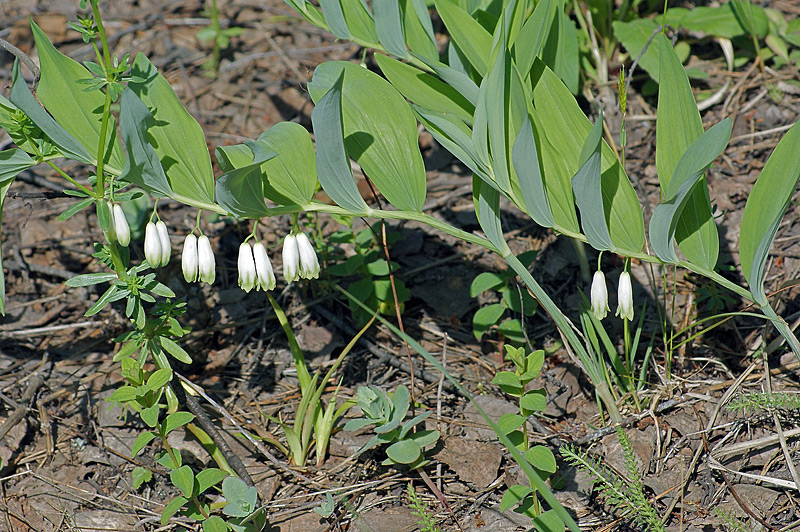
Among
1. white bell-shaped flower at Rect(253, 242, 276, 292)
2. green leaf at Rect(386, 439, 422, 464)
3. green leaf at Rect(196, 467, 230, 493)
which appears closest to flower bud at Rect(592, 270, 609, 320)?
green leaf at Rect(386, 439, 422, 464)

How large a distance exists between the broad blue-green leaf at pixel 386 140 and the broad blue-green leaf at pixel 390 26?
11.7 inches

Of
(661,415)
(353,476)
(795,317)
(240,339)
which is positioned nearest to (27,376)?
(240,339)

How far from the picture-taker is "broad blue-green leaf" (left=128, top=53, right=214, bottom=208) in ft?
5.70

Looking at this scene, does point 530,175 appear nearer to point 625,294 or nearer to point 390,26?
point 625,294

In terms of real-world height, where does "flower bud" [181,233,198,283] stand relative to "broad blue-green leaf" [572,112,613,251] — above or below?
below

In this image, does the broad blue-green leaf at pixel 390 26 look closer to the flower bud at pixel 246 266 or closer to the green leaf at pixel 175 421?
the flower bud at pixel 246 266

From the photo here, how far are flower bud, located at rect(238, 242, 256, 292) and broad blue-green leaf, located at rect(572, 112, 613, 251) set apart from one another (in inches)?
33.5

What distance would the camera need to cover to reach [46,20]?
3787 mm

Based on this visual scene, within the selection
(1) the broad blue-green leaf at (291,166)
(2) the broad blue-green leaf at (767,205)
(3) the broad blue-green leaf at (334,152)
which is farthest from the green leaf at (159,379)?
(2) the broad blue-green leaf at (767,205)

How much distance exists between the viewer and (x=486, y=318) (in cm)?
219

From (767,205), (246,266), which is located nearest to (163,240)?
(246,266)

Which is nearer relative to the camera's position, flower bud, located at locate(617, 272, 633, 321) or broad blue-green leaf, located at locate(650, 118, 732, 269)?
broad blue-green leaf, located at locate(650, 118, 732, 269)

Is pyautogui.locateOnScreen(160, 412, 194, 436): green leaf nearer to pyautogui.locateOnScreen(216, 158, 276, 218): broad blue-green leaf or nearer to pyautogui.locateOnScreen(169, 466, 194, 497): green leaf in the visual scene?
pyautogui.locateOnScreen(169, 466, 194, 497): green leaf

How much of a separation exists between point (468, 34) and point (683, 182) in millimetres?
810
